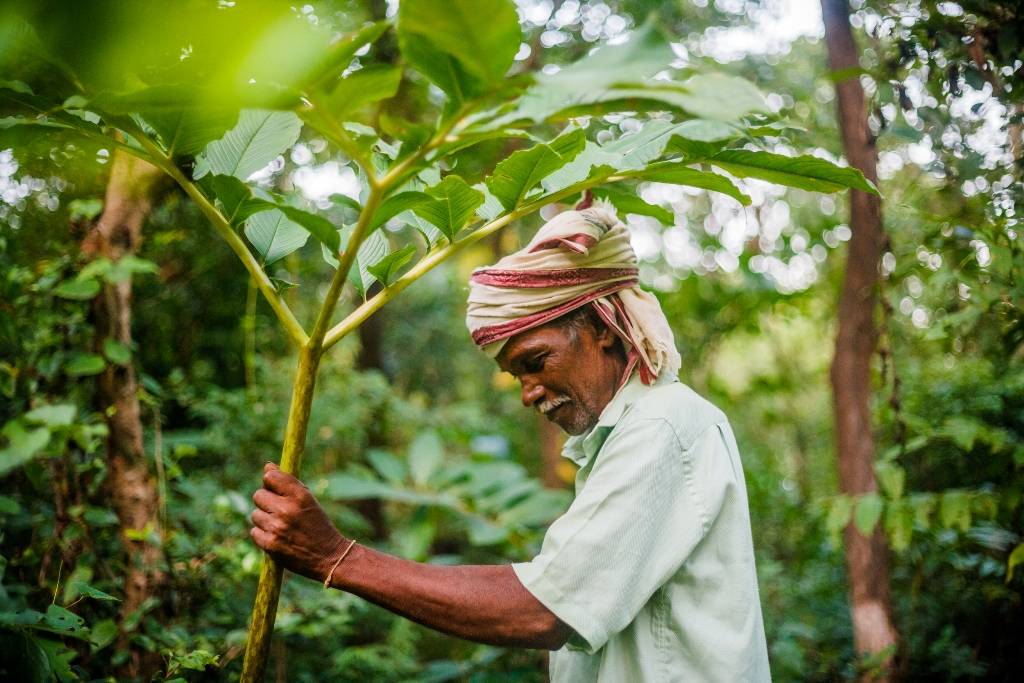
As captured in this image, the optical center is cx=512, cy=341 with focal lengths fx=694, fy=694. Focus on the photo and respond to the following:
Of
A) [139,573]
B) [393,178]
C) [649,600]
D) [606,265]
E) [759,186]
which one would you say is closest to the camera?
[393,178]

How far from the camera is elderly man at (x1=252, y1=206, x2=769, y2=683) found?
117cm

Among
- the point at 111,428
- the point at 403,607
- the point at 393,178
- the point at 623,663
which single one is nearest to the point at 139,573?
the point at 111,428

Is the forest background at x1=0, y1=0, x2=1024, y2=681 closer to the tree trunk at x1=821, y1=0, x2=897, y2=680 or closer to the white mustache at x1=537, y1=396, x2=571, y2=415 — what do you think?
the tree trunk at x1=821, y1=0, x2=897, y2=680

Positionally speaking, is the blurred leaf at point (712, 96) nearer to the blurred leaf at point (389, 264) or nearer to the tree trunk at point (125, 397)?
the blurred leaf at point (389, 264)

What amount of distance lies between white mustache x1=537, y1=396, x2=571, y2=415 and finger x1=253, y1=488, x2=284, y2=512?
0.60 metres

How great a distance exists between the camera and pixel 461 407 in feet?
15.8

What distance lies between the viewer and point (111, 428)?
2023mm

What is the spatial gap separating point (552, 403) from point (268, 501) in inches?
24.8

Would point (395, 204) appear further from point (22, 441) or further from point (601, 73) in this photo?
point (22, 441)

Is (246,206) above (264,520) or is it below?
above

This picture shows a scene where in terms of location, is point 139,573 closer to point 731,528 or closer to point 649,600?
point 649,600

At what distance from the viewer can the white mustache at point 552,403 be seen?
5.01 ft

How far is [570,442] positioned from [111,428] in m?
1.38

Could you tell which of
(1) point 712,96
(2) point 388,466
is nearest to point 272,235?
(1) point 712,96
